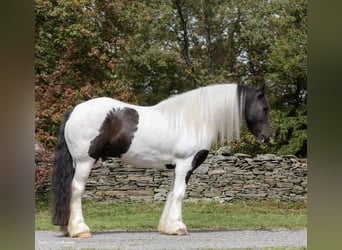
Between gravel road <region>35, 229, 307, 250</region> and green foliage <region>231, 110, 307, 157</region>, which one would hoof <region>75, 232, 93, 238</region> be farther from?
green foliage <region>231, 110, 307, 157</region>

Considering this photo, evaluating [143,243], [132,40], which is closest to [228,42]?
[132,40]

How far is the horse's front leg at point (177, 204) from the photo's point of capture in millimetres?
3986

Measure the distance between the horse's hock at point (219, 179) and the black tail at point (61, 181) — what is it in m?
0.27

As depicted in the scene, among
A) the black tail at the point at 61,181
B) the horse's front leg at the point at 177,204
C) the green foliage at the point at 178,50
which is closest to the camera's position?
the black tail at the point at 61,181

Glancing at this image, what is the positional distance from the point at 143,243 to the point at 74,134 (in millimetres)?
965

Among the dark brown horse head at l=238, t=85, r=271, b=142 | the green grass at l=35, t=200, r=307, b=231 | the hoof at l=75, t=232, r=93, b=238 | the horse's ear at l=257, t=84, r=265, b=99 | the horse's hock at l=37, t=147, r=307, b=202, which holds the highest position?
the horse's ear at l=257, t=84, r=265, b=99

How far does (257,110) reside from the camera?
405 cm

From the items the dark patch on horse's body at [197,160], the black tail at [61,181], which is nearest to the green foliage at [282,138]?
the dark patch on horse's body at [197,160]

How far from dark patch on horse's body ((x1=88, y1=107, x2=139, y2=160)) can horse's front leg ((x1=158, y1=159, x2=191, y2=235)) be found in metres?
0.45

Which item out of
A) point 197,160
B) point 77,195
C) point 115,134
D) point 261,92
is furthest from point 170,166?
point 261,92

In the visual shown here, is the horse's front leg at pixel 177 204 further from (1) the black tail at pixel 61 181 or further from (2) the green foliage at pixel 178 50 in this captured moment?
(1) the black tail at pixel 61 181

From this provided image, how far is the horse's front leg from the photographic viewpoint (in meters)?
3.99

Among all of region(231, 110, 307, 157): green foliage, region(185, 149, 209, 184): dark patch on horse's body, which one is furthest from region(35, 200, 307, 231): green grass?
region(231, 110, 307, 157): green foliage

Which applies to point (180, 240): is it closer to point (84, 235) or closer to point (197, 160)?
point (197, 160)
